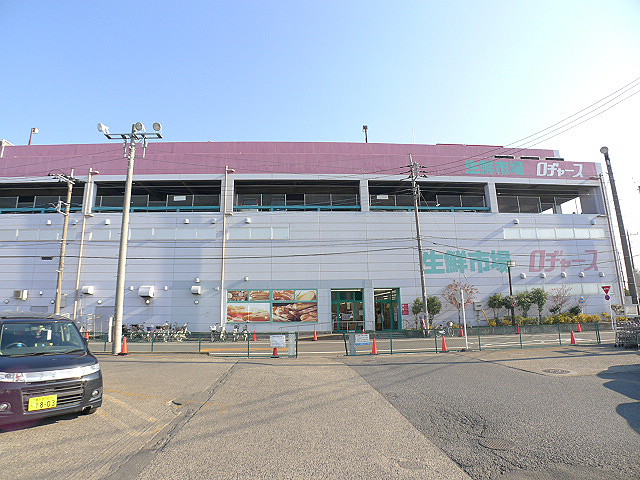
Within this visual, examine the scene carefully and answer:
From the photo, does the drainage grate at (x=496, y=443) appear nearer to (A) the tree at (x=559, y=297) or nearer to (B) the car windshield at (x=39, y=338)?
(B) the car windshield at (x=39, y=338)

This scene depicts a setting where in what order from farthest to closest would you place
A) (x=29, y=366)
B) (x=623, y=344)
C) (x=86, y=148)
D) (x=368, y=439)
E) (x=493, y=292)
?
(x=86, y=148)
(x=493, y=292)
(x=623, y=344)
(x=29, y=366)
(x=368, y=439)

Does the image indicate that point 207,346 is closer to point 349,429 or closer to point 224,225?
point 224,225

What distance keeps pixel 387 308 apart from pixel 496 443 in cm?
2689

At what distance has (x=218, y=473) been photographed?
13.1 ft

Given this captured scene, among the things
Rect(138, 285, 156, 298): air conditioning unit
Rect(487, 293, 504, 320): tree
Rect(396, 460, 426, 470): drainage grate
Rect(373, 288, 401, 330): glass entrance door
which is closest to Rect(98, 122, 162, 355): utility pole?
Rect(138, 285, 156, 298): air conditioning unit

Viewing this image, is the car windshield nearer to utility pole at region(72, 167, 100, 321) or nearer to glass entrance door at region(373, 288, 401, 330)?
utility pole at region(72, 167, 100, 321)

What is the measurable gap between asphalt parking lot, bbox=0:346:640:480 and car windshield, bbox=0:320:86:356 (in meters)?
1.25

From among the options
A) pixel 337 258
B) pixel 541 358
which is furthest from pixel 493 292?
pixel 541 358

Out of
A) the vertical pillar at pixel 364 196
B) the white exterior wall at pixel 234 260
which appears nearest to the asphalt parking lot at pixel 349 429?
the white exterior wall at pixel 234 260

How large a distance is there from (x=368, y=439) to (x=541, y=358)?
10828 millimetres

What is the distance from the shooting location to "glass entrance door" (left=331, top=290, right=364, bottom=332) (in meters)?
28.8

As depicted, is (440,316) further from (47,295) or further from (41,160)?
(41,160)

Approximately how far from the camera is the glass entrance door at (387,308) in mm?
30109

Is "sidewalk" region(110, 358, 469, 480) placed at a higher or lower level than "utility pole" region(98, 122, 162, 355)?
lower
